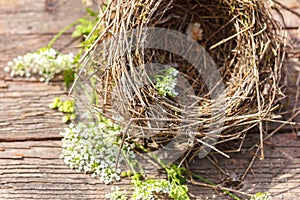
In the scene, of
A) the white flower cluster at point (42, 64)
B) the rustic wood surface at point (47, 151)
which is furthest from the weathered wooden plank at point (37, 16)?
the white flower cluster at point (42, 64)

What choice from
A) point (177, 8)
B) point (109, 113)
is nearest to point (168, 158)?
point (109, 113)

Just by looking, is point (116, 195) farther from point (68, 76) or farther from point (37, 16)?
point (37, 16)

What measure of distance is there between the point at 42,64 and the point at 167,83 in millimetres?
404

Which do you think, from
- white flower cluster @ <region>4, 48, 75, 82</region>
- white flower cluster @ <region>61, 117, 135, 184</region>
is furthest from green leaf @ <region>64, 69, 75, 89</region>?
white flower cluster @ <region>61, 117, 135, 184</region>

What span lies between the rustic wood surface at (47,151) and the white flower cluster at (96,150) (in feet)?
0.08

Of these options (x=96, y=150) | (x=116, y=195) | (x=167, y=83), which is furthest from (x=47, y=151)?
(x=167, y=83)

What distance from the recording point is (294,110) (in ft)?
5.48

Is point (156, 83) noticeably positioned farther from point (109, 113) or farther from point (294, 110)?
point (294, 110)

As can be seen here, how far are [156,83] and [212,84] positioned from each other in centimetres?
19

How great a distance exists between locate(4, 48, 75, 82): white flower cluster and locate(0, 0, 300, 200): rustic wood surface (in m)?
0.02

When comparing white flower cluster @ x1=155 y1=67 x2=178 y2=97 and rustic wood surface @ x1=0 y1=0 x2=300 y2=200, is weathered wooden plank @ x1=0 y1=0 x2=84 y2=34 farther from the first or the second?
white flower cluster @ x1=155 y1=67 x2=178 y2=97

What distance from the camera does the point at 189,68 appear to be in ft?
5.49

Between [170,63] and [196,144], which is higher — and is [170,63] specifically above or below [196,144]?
above

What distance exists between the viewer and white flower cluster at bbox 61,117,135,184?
5.14 feet
